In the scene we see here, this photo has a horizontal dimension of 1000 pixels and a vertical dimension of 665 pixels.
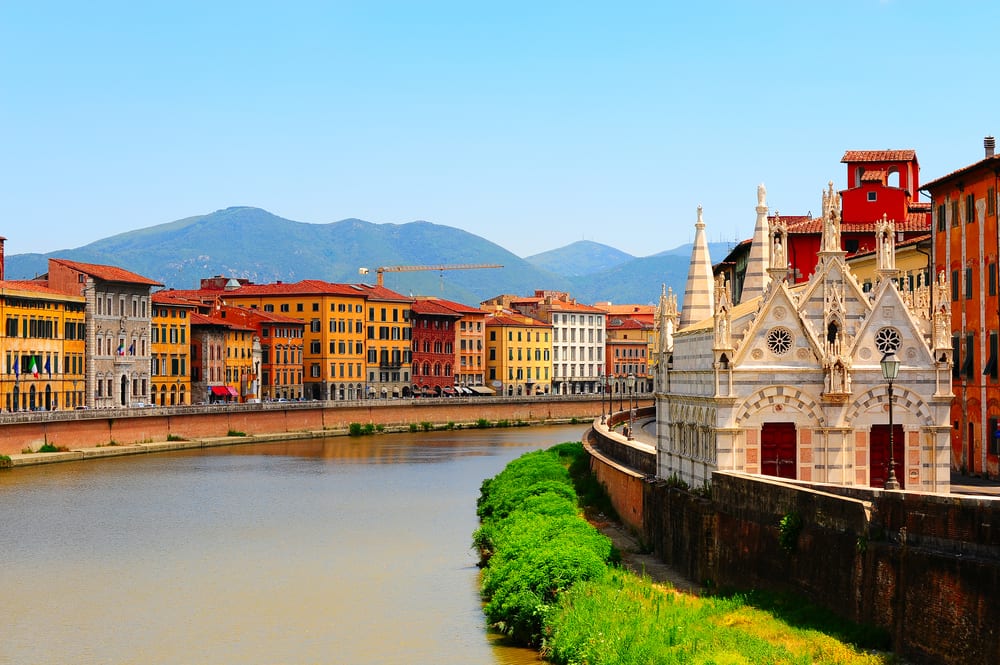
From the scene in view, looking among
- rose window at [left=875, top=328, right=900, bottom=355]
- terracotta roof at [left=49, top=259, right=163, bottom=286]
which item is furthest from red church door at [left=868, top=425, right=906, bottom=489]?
terracotta roof at [left=49, top=259, right=163, bottom=286]

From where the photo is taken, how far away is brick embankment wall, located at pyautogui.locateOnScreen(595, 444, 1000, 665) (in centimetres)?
2122

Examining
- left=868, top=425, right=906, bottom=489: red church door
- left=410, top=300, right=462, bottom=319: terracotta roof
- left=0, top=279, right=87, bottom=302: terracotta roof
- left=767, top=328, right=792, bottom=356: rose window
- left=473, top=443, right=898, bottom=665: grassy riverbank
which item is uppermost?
left=410, top=300, right=462, bottom=319: terracotta roof

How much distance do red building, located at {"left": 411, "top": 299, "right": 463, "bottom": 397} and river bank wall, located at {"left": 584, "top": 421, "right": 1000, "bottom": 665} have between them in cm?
11579

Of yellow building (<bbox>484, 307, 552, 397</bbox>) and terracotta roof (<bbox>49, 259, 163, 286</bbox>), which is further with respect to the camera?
yellow building (<bbox>484, 307, 552, 397</bbox>)

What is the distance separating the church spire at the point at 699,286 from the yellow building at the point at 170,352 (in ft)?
231

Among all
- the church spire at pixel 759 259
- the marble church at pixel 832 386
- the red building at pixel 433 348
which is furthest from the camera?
the red building at pixel 433 348

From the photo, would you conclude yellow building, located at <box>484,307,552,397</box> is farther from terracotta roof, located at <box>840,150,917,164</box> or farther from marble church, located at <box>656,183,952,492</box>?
marble church, located at <box>656,183,952,492</box>

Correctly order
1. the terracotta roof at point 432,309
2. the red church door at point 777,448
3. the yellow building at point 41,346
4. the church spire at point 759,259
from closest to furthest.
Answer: the red church door at point 777,448
the church spire at point 759,259
the yellow building at point 41,346
the terracotta roof at point 432,309

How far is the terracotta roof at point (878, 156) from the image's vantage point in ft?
241

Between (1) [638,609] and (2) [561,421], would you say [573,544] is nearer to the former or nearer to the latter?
(1) [638,609]

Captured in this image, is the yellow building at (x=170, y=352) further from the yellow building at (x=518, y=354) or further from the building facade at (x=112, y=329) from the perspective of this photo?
the yellow building at (x=518, y=354)

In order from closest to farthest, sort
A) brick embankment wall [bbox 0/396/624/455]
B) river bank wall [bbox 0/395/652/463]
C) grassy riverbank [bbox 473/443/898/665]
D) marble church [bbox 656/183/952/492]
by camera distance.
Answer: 1. grassy riverbank [bbox 473/443/898/665]
2. marble church [bbox 656/183/952/492]
3. river bank wall [bbox 0/395/652/463]
4. brick embankment wall [bbox 0/396/624/455]

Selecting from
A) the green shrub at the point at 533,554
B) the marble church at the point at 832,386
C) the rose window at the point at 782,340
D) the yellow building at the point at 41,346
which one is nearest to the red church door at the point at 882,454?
the marble church at the point at 832,386

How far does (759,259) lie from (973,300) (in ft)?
21.2
